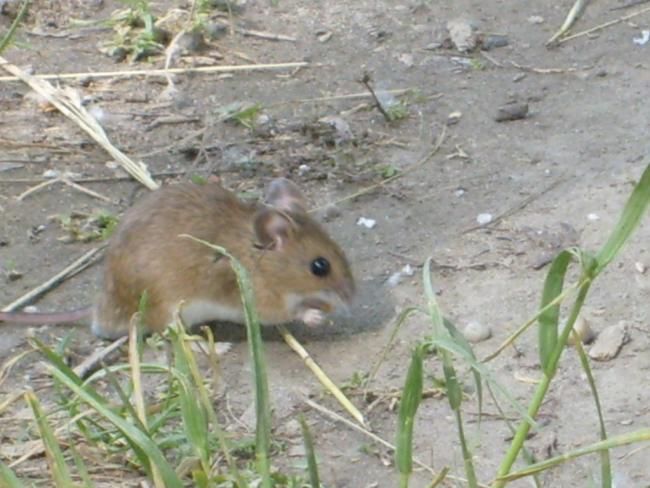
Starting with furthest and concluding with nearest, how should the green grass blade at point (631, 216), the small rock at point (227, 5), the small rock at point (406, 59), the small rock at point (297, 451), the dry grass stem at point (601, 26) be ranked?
1. the small rock at point (227, 5)
2. the dry grass stem at point (601, 26)
3. the small rock at point (406, 59)
4. the small rock at point (297, 451)
5. the green grass blade at point (631, 216)

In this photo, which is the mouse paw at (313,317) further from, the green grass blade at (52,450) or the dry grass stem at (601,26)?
the dry grass stem at (601,26)

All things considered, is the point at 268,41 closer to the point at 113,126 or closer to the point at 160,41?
the point at 160,41

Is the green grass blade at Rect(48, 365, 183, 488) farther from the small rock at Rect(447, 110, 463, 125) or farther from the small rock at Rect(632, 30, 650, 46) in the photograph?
the small rock at Rect(632, 30, 650, 46)

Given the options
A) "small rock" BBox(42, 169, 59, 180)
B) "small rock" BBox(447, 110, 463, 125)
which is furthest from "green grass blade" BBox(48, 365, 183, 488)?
"small rock" BBox(447, 110, 463, 125)

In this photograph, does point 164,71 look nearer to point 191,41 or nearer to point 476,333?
point 191,41

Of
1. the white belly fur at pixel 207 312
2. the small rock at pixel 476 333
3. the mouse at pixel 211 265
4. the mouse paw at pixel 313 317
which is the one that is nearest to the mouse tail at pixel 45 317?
the mouse at pixel 211 265

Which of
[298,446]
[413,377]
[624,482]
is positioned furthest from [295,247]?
[413,377]

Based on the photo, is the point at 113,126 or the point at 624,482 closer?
the point at 624,482
